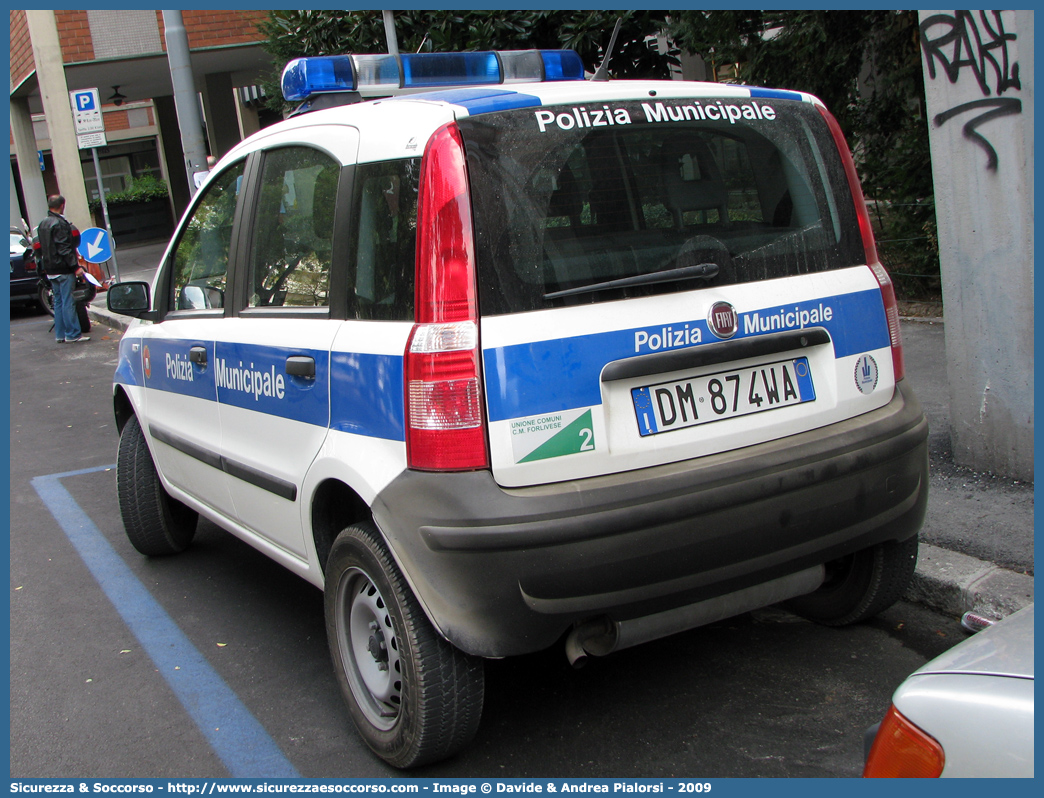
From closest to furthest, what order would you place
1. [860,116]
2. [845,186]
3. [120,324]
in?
[845,186] < [860,116] < [120,324]

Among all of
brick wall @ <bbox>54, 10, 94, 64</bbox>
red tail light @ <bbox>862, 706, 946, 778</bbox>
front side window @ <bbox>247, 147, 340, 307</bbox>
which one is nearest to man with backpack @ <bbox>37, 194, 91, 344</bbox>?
brick wall @ <bbox>54, 10, 94, 64</bbox>

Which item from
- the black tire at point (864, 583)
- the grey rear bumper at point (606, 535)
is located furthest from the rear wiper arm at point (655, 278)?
the black tire at point (864, 583)

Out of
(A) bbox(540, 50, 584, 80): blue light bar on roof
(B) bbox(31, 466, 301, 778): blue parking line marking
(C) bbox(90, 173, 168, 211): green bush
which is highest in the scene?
(C) bbox(90, 173, 168, 211): green bush

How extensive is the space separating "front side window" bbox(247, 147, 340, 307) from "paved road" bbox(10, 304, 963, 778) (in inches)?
53.3

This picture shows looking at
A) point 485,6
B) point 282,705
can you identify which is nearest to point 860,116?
point 485,6

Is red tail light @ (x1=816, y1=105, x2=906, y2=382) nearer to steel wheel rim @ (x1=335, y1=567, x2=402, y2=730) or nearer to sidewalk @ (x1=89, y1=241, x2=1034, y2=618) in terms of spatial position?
sidewalk @ (x1=89, y1=241, x2=1034, y2=618)

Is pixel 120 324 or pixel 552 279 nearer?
pixel 552 279

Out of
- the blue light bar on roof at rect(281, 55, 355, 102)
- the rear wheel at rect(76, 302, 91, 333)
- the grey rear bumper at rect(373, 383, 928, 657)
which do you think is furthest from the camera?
the rear wheel at rect(76, 302, 91, 333)

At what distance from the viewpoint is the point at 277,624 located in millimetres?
3941

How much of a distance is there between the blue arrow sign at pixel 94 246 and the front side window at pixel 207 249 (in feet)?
37.5

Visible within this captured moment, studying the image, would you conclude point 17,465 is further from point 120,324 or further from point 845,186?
Answer: point 120,324

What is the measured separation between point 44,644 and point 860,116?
7.37 m

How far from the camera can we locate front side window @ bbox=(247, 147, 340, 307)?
3.01m

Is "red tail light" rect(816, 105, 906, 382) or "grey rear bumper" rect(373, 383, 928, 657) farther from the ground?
"red tail light" rect(816, 105, 906, 382)
